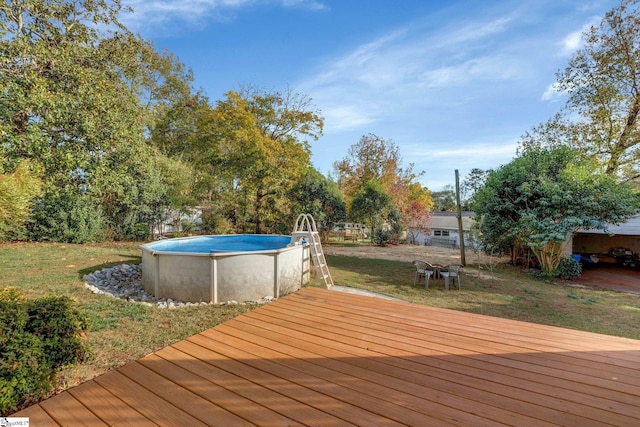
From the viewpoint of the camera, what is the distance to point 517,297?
22.3 ft

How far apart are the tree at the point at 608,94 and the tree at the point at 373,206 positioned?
9318mm

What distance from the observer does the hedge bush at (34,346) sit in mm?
1980

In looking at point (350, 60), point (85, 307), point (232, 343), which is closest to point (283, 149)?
point (350, 60)

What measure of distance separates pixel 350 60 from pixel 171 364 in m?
9.71

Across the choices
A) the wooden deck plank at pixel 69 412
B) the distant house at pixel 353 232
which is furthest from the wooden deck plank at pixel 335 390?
the distant house at pixel 353 232

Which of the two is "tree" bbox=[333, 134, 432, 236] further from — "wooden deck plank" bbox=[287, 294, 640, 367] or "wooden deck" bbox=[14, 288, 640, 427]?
"wooden deck" bbox=[14, 288, 640, 427]

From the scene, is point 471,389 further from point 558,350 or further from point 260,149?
point 260,149

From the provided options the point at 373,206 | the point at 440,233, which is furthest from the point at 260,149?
the point at 440,233

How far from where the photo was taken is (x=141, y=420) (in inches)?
64.7

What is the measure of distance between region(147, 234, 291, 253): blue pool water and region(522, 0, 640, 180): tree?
49.7 ft

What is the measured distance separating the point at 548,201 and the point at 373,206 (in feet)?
32.9

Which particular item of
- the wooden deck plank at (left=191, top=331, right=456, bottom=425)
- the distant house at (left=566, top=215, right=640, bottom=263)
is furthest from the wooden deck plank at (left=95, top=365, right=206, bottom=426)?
the distant house at (left=566, top=215, right=640, bottom=263)

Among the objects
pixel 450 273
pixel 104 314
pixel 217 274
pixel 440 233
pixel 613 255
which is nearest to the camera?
pixel 104 314

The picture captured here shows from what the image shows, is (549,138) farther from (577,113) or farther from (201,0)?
(201,0)
